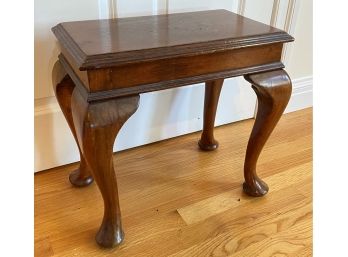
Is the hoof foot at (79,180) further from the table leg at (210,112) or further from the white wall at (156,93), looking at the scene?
the table leg at (210,112)

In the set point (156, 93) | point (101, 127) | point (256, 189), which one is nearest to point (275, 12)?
point (156, 93)

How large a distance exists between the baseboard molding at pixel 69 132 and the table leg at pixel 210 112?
112 mm

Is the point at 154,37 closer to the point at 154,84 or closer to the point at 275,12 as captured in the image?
the point at 154,84

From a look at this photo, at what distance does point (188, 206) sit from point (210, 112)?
347 millimetres

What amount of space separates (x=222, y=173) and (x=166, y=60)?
565mm

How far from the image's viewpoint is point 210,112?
4.00 feet

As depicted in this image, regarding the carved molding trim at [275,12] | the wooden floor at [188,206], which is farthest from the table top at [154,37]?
the wooden floor at [188,206]

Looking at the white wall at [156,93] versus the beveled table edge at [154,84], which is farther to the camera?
the white wall at [156,93]

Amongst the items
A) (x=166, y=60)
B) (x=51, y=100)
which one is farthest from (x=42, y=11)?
(x=166, y=60)

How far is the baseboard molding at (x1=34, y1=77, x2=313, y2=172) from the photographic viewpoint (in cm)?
109

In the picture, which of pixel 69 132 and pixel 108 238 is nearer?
pixel 108 238

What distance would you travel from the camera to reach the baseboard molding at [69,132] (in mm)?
1089

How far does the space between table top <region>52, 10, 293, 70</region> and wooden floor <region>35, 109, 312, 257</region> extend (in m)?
0.49
